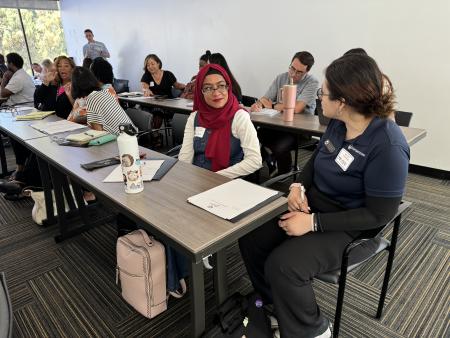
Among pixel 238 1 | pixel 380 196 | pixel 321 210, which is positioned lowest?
pixel 321 210

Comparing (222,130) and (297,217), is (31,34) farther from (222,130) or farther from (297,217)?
(297,217)

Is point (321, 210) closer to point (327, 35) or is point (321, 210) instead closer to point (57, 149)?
point (57, 149)

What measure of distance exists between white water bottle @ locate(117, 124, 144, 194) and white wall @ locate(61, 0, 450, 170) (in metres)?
2.85

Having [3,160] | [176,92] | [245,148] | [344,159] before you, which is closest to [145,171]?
[245,148]

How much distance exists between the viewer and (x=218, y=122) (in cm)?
175

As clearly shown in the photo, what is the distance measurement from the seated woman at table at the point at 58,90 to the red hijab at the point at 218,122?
1.66 metres

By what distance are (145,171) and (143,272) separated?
1.54 feet

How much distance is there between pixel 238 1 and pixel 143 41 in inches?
100

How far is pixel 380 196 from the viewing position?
1.09m

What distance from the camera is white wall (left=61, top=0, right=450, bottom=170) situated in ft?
9.52

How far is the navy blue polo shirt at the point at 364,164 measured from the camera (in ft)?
3.50

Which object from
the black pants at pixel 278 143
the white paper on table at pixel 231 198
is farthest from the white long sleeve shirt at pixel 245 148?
the black pants at pixel 278 143

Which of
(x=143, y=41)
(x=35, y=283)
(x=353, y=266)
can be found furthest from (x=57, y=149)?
(x=143, y=41)

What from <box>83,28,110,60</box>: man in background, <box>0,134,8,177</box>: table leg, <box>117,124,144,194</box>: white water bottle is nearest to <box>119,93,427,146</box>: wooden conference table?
<box>117,124,144,194</box>: white water bottle
